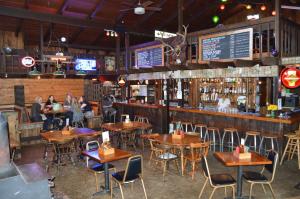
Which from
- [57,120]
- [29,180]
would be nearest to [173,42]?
[57,120]

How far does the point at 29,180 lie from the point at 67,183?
2569 mm

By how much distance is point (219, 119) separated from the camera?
27.4ft

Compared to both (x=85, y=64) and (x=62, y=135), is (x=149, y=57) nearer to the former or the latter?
(x=85, y=64)

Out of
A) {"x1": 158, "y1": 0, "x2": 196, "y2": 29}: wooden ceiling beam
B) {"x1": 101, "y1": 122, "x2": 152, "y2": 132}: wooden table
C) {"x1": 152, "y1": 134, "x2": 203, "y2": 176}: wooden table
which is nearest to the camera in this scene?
{"x1": 152, "y1": 134, "x2": 203, "y2": 176}: wooden table

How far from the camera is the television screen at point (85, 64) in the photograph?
13.4m

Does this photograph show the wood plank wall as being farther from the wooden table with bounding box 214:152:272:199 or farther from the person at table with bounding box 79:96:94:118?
the wooden table with bounding box 214:152:272:199

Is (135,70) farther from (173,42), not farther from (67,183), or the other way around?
(67,183)

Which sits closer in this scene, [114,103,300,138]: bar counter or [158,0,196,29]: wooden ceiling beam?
[114,103,300,138]: bar counter

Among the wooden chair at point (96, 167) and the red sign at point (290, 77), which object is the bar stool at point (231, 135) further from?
the wooden chair at point (96, 167)

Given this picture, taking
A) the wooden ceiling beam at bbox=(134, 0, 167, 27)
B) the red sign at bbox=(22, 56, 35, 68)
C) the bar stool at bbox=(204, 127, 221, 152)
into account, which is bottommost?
the bar stool at bbox=(204, 127, 221, 152)

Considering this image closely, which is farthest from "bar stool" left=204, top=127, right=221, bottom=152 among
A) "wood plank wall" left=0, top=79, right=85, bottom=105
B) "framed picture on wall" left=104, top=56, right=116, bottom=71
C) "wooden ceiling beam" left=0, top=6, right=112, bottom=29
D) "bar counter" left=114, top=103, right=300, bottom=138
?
"wood plank wall" left=0, top=79, right=85, bottom=105

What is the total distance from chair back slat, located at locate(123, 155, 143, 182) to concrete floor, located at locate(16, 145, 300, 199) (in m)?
0.65

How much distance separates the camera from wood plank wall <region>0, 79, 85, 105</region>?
1229cm

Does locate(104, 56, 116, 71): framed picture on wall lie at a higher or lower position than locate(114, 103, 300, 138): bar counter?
higher
